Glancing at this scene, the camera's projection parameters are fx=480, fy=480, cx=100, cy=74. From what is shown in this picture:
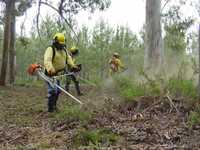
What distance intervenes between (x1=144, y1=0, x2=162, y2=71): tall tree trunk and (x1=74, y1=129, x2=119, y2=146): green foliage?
807 centimetres

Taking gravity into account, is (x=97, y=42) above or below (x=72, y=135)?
above

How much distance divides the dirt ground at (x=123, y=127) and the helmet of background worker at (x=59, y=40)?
→ 67.6 inches

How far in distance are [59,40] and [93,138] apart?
4559 millimetres

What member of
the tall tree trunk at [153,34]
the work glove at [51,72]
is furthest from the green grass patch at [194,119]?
the tall tree trunk at [153,34]

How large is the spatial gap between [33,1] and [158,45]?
9340 millimetres

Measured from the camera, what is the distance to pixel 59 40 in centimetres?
1014

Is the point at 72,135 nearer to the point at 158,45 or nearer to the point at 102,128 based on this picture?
A: the point at 102,128

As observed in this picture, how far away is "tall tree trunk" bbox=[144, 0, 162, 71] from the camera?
14.0 m

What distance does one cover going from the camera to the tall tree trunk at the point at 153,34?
14047 mm

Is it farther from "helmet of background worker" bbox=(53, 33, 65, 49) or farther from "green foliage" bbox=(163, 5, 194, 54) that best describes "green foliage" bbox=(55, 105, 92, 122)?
"green foliage" bbox=(163, 5, 194, 54)

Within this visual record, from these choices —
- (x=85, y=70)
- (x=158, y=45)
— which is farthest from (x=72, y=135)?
(x=85, y=70)

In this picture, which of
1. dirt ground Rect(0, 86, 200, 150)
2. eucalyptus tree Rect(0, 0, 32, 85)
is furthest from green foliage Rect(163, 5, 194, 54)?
dirt ground Rect(0, 86, 200, 150)

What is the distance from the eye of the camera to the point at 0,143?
6520 mm

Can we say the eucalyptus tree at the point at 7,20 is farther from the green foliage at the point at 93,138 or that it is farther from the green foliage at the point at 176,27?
the green foliage at the point at 93,138
